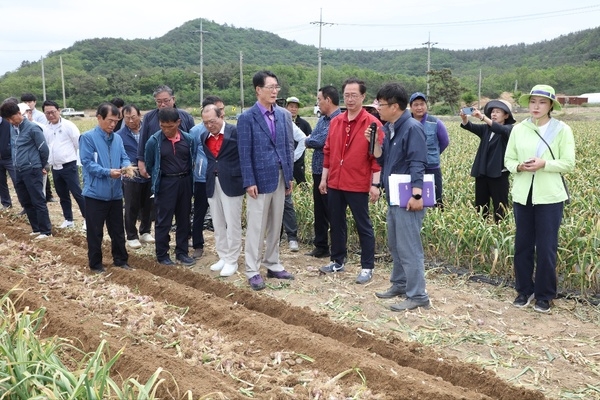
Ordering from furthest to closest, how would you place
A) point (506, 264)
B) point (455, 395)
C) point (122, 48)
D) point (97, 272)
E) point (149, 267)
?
1. point (122, 48)
2. point (149, 267)
3. point (97, 272)
4. point (506, 264)
5. point (455, 395)

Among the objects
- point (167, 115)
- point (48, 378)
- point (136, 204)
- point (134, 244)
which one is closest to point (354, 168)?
point (167, 115)

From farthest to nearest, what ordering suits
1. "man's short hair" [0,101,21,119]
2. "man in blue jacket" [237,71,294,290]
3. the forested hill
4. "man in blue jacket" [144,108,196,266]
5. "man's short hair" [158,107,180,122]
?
the forested hill
"man's short hair" [0,101,21,119]
"man in blue jacket" [144,108,196,266]
"man's short hair" [158,107,180,122]
"man in blue jacket" [237,71,294,290]

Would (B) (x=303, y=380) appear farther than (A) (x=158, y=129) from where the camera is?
No

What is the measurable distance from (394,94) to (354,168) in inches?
39.2

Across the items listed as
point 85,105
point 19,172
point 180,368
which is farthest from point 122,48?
point 180,368

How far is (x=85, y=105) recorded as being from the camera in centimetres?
5466

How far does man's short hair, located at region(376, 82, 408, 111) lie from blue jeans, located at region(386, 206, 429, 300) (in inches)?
37.3

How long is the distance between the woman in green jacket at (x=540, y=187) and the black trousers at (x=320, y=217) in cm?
234

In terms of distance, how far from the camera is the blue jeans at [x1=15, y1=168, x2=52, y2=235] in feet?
24.5

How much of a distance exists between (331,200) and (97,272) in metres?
2.68

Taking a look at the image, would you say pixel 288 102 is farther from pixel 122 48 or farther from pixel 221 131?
pixel 122 48

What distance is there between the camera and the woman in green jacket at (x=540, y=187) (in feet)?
15.4

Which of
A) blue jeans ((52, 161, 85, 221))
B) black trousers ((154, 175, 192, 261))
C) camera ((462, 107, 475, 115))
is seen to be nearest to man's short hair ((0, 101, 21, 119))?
blue jeans ((52, 161, 85, 221))

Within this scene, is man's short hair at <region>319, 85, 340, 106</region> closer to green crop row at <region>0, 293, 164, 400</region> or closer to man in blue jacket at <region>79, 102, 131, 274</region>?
man in blue jacket at <region>79, 102, 131, 274</region>
